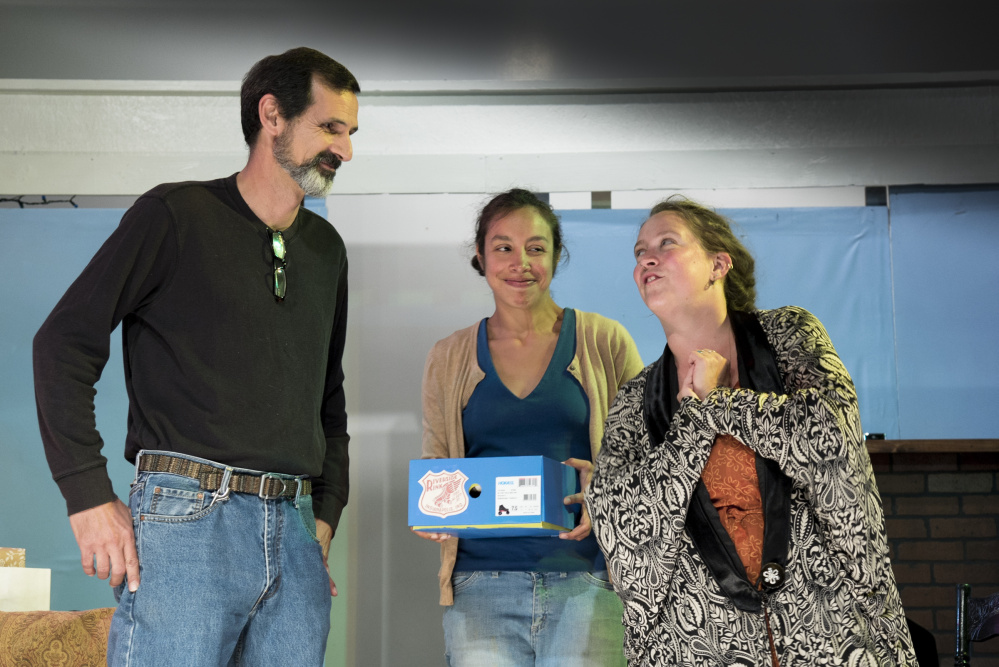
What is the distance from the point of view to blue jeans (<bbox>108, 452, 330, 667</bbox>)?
1607mm

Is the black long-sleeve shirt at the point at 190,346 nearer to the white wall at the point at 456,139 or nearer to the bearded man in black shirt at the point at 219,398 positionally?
the bearded man in black shirt at the point at 219,398

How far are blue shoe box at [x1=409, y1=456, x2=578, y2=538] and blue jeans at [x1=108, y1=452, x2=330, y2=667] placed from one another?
376 mm

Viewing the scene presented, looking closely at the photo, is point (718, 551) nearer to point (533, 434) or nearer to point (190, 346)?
point (533, 434)

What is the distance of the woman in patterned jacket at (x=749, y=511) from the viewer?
70.9 inches

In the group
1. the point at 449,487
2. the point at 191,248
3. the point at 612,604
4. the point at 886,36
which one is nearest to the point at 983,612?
the point at 612,604

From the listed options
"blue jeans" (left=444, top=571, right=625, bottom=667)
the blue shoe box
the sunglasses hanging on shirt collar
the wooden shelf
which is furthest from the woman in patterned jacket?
the wooden shelf

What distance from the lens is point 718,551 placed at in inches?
74.2

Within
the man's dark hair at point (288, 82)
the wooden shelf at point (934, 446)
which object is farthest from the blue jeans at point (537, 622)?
the wooden shelf at point (934, 446)

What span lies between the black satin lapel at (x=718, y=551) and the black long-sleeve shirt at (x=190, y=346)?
804mm

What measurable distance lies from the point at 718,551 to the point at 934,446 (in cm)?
212

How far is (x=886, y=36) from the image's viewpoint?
3.72 meters

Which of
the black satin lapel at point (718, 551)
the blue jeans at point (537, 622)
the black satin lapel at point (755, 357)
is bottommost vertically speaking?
the blue jeans at point (537, 622)

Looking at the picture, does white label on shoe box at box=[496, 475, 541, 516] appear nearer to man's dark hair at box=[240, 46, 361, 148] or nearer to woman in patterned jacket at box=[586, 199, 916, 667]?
woman in patterned jacket at box=[586, 199, 916, 667]

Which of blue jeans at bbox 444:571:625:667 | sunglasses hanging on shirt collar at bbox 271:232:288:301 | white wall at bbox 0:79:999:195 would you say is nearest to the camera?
sunglasses hanging on shirt collar at bbox 271:232:288:301
